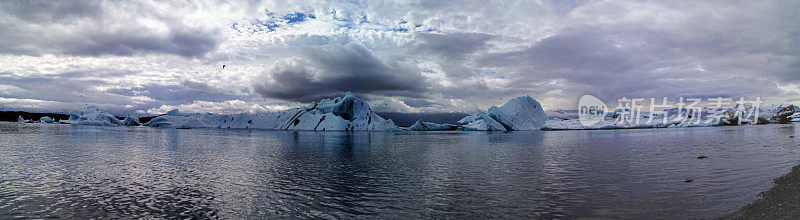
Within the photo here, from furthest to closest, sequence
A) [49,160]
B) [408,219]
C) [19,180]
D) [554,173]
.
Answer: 1. [49,160]
2. [554,173]
3. [19,180]
4. [408,219]

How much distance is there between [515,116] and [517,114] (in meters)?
0.96

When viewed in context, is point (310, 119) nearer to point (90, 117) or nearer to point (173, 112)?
point (173, 112)

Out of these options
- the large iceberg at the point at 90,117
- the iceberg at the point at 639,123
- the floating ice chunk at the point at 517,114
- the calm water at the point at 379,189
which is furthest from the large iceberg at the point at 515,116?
the large iceberg at the point at 90,117

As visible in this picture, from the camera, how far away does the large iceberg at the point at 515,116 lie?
122900 millimetres

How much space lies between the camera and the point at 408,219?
10.0m

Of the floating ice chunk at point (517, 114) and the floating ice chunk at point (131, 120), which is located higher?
the floating ice chunk at point (517, 114)

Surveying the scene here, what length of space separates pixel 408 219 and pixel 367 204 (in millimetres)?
2237

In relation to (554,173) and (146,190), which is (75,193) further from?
(554,173)

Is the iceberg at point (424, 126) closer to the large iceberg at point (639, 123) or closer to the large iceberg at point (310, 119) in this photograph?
the large iceberg at point (310, 119)

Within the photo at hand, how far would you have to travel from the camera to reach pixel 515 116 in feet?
417

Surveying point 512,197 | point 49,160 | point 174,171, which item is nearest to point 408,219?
point 512,197

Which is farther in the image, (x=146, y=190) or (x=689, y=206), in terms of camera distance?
(x=146, y=190)

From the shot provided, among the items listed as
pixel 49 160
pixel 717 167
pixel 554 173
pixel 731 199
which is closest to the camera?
pixel 731 199

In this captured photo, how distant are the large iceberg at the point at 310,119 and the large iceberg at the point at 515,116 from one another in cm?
3199
